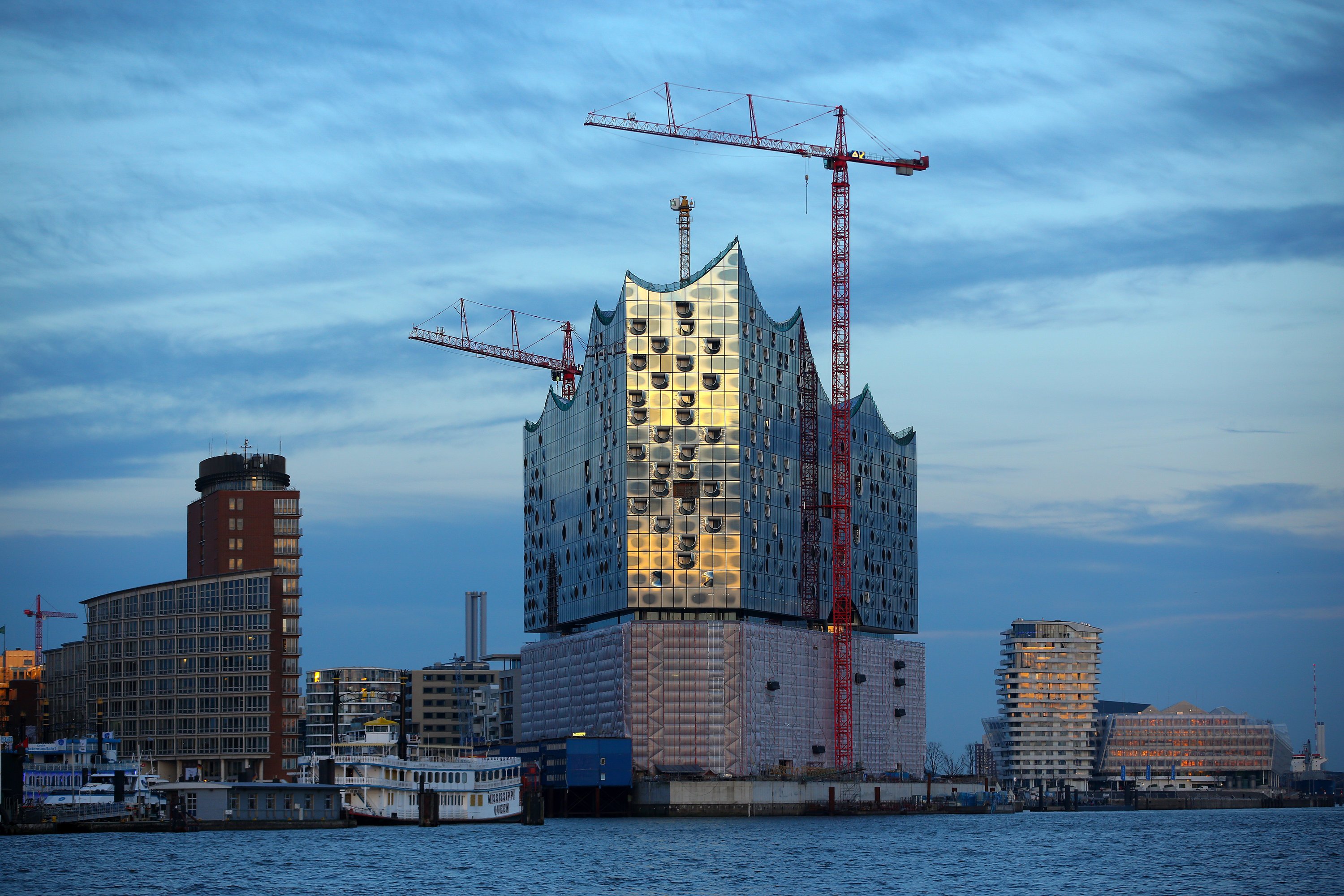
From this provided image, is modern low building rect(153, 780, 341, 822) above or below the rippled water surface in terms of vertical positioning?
above

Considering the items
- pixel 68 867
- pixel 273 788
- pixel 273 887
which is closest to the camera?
pixel 273 887

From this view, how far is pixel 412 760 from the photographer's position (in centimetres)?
16112

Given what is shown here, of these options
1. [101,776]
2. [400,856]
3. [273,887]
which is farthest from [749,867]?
[101,776]

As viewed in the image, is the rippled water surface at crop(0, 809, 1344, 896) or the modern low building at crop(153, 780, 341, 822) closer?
the rippled water surface at crop(0, 809, 1344, 896)

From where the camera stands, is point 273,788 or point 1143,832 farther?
point 1143,832

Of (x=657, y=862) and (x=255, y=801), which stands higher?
(x=255, y=801)

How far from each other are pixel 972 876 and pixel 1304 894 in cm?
2300

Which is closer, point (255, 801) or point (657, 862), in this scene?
point (657, 862)

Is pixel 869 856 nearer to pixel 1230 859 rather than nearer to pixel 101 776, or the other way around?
pixel 1230 859

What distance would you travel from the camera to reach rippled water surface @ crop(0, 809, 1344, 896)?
102 metres

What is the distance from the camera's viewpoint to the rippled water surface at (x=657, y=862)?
4006 inches

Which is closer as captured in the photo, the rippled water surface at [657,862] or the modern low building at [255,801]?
the rippled water surface at [657,862]

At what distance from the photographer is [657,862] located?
12138 centimetres

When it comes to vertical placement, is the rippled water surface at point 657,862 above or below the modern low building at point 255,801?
below
